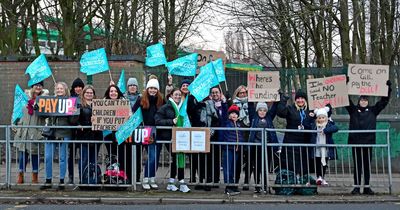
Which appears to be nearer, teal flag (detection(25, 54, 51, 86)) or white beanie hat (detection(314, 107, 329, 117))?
white beanie hat (detection(314, 107, 329, 117))

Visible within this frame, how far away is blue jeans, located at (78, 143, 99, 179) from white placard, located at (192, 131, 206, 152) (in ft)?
6.09

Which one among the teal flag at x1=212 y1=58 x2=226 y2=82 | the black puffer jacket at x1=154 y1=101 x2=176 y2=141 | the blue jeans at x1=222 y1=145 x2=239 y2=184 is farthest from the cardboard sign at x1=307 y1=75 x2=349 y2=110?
the black puffer jacket at x1=154 y1=101 x2=176 y2=141

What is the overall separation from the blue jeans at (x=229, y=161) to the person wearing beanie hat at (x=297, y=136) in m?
0.88

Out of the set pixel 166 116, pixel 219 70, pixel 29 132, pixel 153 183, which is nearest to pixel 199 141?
pixel 166 116

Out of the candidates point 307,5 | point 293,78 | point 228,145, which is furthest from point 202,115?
point 307,5

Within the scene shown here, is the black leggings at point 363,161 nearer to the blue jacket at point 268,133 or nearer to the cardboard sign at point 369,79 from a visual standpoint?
the cardboard sign at point 369,79

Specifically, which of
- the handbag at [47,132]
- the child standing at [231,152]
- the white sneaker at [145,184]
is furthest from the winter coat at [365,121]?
the handbag at [47,132]

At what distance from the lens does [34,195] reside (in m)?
9.69

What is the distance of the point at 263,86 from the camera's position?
35.1 ft

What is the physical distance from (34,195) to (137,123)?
7.18 feet

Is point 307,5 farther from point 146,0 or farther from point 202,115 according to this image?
point 202,115

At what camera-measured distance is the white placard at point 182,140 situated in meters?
9.95

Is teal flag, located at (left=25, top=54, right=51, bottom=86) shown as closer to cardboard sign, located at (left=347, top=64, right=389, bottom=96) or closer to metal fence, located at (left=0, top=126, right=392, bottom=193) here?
metal fence, located at (left=0, top=126, right=392, bottom=193)

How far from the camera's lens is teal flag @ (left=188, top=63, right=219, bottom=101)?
9.93m
